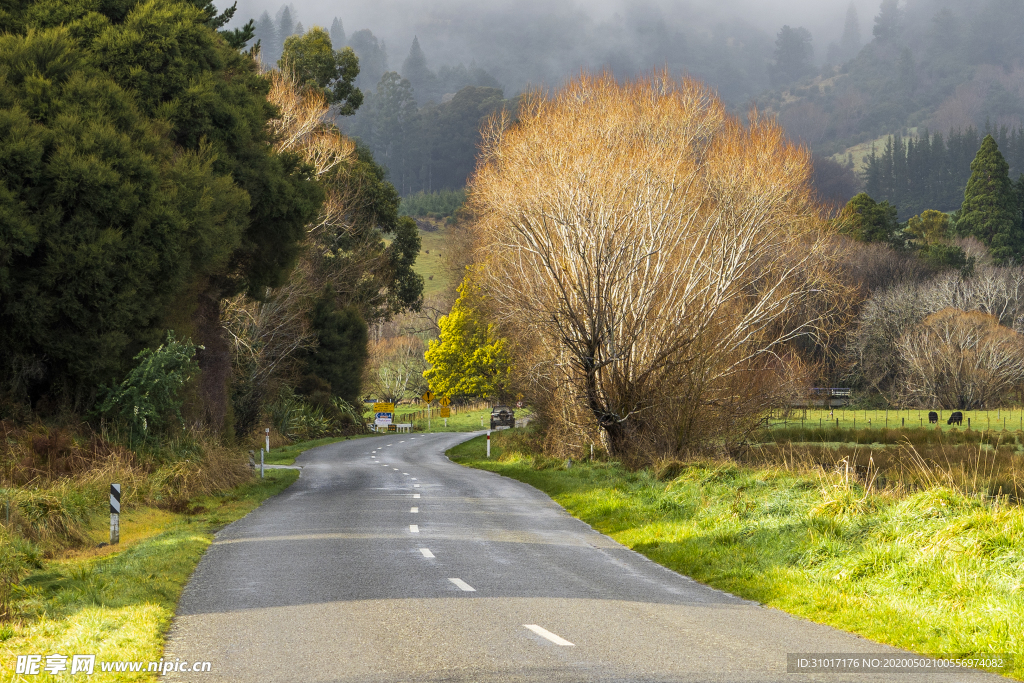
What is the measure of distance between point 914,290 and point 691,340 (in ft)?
196

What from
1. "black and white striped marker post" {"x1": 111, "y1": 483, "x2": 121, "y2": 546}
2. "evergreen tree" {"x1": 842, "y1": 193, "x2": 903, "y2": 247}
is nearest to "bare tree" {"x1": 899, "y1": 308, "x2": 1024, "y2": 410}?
"evergreen tree" {"x1": 842, "y1": 193, "x2": 903, "y2": 247}

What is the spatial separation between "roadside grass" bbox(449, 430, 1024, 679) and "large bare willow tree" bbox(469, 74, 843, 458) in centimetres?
718

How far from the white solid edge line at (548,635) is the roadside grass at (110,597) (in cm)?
333

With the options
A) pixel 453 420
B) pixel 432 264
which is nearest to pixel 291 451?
pixel 453 420

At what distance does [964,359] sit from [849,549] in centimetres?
6294

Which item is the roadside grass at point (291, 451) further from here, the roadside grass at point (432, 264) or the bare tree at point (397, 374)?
the roadside grass at point (432, 264)

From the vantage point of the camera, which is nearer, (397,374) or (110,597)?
(110,597)

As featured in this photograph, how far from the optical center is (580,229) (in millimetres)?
28781

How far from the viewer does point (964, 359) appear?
7025 centimetres

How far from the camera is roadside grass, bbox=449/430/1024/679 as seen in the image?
10008 mm

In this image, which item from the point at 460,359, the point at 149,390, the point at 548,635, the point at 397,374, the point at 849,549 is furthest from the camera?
the point at 397,374

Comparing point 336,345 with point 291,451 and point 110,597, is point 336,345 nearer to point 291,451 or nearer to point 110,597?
point 291,451

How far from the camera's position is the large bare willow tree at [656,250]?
94.0ft

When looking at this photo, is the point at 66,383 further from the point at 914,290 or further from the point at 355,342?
the point at 914,290
